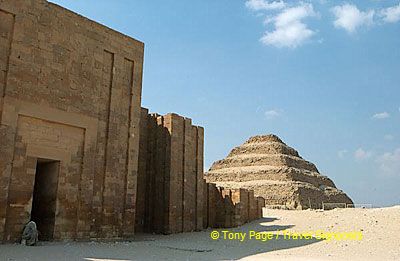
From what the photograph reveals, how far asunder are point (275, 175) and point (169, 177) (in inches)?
922

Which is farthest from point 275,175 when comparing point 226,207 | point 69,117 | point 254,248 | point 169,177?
point 69,117

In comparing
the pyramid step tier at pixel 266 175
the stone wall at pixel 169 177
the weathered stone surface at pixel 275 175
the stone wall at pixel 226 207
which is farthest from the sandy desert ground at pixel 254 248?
the pyramid step tier at pixel 266 175

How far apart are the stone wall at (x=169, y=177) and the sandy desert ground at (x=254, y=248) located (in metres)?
1.23

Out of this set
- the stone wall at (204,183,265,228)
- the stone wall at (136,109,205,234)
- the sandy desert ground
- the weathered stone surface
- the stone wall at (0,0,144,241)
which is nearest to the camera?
the sandy desert ground

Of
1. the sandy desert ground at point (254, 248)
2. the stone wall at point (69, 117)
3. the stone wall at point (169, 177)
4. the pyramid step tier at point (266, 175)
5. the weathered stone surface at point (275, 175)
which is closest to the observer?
the sandy desert ground at point (254, 248)

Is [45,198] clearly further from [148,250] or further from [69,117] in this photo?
[148,250]

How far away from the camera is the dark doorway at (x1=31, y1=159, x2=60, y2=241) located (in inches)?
463

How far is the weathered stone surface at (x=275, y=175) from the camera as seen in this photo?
36.1 m

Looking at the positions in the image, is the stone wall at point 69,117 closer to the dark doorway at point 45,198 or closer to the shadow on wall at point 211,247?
the dark doorway at point 45,198

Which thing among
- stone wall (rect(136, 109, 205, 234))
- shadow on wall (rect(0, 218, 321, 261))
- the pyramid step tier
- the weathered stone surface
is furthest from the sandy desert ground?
the pyramid step tier

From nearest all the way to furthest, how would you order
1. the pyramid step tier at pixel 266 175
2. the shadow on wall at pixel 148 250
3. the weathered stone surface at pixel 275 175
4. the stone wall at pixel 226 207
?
the shadow on wall at pixel 148 250
the stone wall at pixel 226 207
the weathered stone surface at pixel 275 175
the pyramid step tier at pixel 266 175

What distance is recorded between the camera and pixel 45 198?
12062mm

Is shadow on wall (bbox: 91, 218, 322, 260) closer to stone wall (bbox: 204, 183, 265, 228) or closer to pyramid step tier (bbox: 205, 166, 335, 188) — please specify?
stone wall (bbox: 204, 183, 265, 228)

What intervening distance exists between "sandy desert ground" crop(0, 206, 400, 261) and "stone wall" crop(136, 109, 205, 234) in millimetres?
1231
